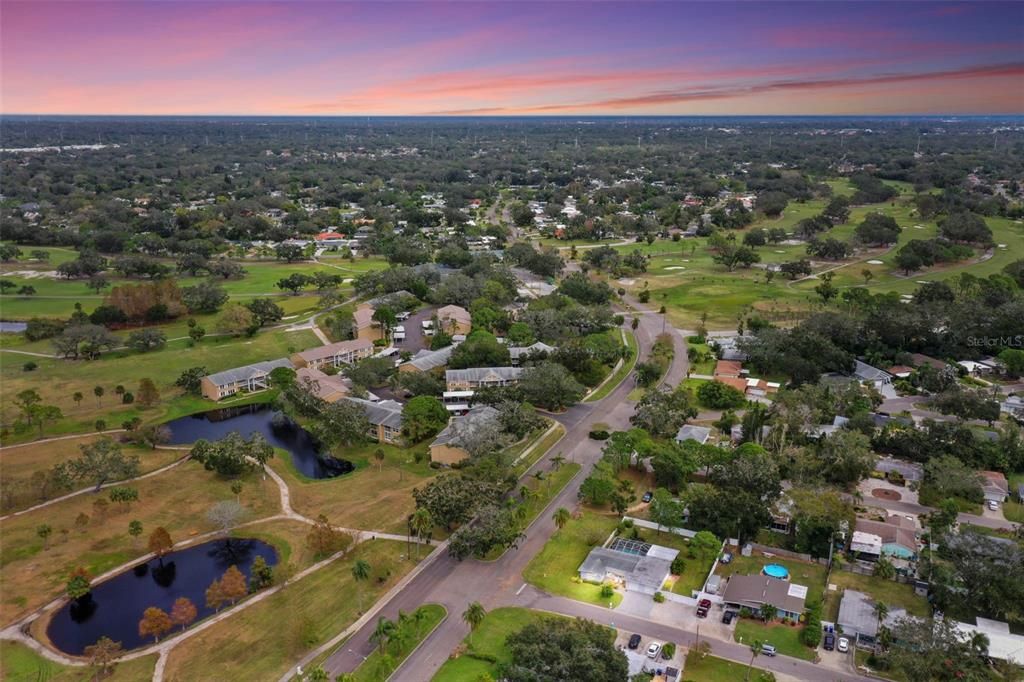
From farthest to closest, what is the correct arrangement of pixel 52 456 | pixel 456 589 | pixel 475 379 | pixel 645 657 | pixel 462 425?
pixel 475 379 → pixel 52 456 → pixel 462 425 → pixel 456 589 → pixel 645 657

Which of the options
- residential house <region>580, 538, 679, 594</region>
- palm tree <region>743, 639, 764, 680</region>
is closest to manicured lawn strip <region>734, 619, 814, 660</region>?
palm tree <region>743, 639, 764, 680</region>

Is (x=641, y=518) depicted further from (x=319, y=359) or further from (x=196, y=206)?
(x=196, y=206)

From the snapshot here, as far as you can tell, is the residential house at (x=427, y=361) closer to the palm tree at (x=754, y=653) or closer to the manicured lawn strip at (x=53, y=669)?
the manicured lawn strip at (x=53, y=669)

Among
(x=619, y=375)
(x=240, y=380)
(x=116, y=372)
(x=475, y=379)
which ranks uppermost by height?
(x=475, y=379)

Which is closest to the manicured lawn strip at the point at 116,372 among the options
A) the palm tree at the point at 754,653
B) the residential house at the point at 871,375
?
the palm tree at the point at 754,653

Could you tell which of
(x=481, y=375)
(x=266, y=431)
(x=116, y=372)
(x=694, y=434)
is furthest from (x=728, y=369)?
(x=116, y=372)

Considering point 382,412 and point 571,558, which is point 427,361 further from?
point 571,558
